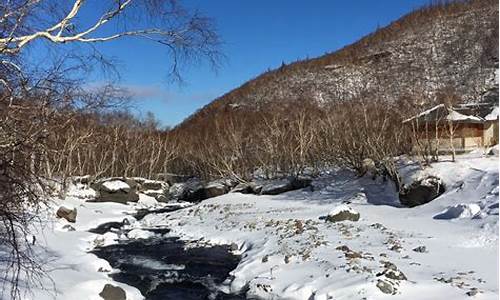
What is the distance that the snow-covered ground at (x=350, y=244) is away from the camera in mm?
9711

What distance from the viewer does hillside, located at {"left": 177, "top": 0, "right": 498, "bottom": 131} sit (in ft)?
240

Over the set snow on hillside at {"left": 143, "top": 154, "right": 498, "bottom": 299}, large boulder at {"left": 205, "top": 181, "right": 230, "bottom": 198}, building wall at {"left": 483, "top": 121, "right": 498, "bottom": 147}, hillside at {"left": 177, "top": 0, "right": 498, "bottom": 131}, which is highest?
hillside at {"left": 177, "top": 0, "right": 498, "bottom": 131}

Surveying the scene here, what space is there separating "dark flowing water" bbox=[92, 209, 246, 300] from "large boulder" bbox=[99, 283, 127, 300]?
0.77 m

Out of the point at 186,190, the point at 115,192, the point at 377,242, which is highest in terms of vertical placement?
the point at 115,192

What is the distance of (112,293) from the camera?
34.8 feet

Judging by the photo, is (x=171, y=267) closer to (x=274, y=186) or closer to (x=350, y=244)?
(x=350, y=244)

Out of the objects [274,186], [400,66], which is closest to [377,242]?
[274,186]

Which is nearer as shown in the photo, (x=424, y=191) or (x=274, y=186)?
(x=424, y=191)

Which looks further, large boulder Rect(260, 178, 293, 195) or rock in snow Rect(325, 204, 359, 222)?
large boulder Rect(260, 178, 293, 195)

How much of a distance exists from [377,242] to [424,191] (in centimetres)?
792

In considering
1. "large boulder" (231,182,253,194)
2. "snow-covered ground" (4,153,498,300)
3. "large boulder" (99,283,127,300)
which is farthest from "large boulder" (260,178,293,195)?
"large boulder" (99,283,127,300)

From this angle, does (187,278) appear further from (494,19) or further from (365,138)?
(494,19)

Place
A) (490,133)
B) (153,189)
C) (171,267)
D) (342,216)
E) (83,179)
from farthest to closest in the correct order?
(153,189), (83,179), (490,133), (342,216), (171,267)

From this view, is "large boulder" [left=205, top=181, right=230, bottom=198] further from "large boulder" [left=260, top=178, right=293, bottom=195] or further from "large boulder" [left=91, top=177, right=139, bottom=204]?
"large boulder" [left=91, top=177, right=139, bottom=204]
